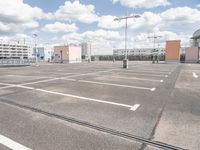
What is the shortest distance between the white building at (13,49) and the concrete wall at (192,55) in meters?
Result: 65.3

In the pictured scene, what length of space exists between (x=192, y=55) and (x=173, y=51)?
380 inches

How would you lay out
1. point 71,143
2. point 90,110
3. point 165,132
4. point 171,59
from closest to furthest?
1. point 71,143
2. point 165,132
3. point 90,110
4. point 171,59

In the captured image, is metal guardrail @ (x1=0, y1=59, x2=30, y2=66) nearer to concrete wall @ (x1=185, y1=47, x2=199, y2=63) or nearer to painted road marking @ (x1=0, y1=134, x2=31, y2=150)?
painted road marking @ (x1=0, y1=134, x2=31, y2=150)

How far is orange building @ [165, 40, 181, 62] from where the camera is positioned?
4148cm

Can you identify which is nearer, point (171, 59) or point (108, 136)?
point (108, 136)

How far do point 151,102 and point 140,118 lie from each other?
177 cm

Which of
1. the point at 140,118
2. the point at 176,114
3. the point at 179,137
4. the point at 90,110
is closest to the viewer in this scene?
the point at 179,137

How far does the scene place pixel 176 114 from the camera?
5078 mm

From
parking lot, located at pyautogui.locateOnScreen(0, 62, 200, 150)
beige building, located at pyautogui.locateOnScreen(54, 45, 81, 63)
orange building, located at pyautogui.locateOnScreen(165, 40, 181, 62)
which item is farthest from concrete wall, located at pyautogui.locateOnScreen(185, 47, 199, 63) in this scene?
parking lot, located at pyautogui.locateOnScreen(0, 62, 200, 150)

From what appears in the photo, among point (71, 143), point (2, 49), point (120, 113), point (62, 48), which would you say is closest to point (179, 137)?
point (120, 113)

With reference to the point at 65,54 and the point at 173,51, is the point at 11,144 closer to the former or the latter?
the point at 173,51

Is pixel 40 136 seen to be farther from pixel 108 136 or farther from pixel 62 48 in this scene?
pixel 62 48

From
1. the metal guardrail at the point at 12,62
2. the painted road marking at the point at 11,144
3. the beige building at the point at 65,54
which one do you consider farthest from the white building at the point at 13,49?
the painted road marking at the point at 11,144

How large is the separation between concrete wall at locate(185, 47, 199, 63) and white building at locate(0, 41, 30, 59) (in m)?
65.3
